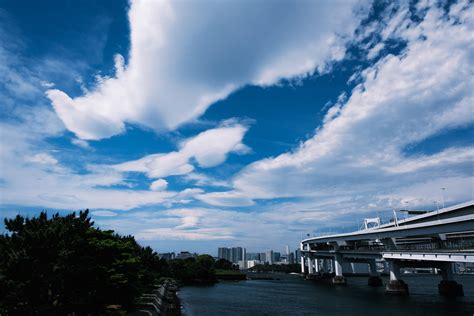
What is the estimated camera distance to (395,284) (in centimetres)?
8356

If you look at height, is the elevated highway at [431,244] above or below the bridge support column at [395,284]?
above

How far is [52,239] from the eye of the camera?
24641 mm

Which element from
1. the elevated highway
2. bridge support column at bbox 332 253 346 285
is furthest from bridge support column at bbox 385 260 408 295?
bridge support column at bbox 332 253 346 285

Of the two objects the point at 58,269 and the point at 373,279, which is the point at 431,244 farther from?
the point at 58,269

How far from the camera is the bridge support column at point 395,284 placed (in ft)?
269

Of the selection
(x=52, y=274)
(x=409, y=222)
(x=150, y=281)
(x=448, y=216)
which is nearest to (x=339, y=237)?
(x=409, y=222)

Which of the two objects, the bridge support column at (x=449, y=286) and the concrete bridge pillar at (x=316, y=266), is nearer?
the bridge support column at (x=449, y=286)

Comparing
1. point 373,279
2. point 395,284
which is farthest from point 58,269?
point 373,279

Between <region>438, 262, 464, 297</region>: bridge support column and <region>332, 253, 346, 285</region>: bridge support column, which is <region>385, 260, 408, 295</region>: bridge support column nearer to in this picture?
<region>438, 262, 464, 297</region>: bridge support column

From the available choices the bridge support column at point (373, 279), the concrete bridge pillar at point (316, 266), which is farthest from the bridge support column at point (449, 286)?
the concrete bridge pillar at point (316, 266)

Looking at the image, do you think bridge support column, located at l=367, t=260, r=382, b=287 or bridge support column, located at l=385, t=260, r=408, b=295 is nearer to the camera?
bridge support column, located at l=385, t=260, r=408, b=295

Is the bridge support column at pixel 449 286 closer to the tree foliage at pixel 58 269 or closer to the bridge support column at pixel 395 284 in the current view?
the bridge support column at pixel 395 284

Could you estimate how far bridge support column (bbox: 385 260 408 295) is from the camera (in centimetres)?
8188

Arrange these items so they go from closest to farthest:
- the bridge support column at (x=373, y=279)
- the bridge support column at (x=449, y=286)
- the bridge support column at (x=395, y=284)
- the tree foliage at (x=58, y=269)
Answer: the tree foliage at (x=58, y=269) < the bridge support column at (x=449, y=286) < the bridge support column at (x=395, y=284) < the bridge support column at (x=373, y=279)
